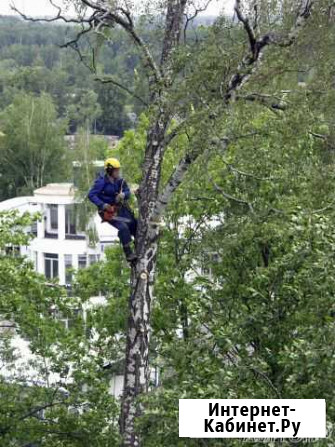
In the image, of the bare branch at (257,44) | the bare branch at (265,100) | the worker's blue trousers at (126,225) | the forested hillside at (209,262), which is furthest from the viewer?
the worker's blue trousers at (126,225)

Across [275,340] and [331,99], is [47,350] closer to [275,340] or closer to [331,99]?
[275,340]

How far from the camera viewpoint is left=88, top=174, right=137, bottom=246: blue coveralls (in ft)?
38.3

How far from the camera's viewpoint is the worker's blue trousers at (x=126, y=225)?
39.3ft

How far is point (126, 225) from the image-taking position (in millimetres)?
12125

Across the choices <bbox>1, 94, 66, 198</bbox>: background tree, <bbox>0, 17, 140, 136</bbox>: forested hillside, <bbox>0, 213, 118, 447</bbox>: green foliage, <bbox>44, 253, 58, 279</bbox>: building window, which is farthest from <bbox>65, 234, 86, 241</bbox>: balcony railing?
<bbox>0, 17, 140, 136</bbox>: forested hillside

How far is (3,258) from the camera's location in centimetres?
1603

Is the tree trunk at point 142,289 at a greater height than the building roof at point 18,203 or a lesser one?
greater

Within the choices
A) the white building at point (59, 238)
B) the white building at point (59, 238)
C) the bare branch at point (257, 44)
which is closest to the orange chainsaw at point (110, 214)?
the bare branch at point (257, 44)

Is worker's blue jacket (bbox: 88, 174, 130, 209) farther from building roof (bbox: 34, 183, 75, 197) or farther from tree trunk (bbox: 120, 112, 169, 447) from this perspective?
building roof (bbox: 34, 183, 75, 197)

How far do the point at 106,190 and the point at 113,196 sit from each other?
13 cm

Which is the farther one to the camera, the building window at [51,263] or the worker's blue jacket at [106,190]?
the building window at [51,263]

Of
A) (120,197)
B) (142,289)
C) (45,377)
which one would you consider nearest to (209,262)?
(45,377)

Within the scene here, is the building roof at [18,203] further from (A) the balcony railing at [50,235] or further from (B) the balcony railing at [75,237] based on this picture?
(B) the balcony railing at [75,237]

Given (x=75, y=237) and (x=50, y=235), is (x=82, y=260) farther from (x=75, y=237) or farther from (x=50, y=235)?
(x=50, y=235)
